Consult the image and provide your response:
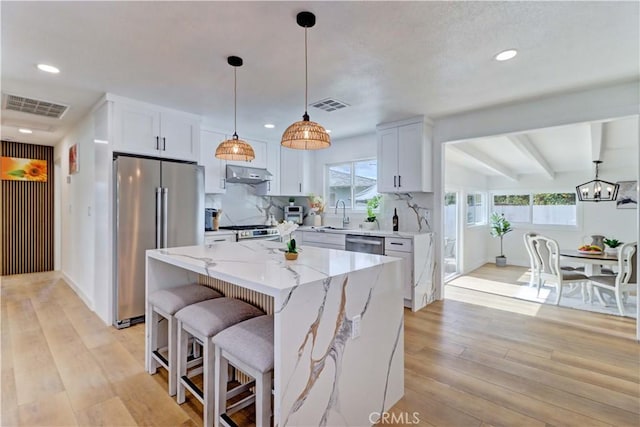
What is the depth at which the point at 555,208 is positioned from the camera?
7336 millimetres

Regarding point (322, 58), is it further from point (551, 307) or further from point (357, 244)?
point (551, 307)

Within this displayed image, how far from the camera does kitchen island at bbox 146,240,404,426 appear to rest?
1333 millimetres

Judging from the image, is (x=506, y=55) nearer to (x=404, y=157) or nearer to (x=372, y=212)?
(x=404, y=157)

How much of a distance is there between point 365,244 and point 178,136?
279 cm

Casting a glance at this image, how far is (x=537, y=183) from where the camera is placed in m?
7.52

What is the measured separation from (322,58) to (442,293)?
3.43m

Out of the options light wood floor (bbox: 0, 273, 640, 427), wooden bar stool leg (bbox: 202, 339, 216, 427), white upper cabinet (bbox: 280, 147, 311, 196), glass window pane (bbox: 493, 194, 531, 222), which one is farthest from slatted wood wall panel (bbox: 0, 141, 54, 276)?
glass window pane (bbox: 493, 194, 531, 222)

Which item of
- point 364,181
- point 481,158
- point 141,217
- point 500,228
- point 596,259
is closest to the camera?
point 141,217

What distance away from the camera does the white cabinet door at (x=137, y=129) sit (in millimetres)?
3299

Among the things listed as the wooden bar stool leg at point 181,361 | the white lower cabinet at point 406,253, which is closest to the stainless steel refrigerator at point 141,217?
the wooden bar stool leg at point 181,361

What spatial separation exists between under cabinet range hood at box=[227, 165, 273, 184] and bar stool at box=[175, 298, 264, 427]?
2775mm

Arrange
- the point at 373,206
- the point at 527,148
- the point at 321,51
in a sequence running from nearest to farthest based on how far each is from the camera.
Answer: the point at 321,51 → the point at 527,148 → the point at 373,206

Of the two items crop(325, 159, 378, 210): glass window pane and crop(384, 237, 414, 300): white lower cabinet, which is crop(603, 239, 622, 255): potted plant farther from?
crop(325, 159, 378, 210): glass window pane

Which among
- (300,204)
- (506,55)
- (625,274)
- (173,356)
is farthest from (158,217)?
(625,274)
